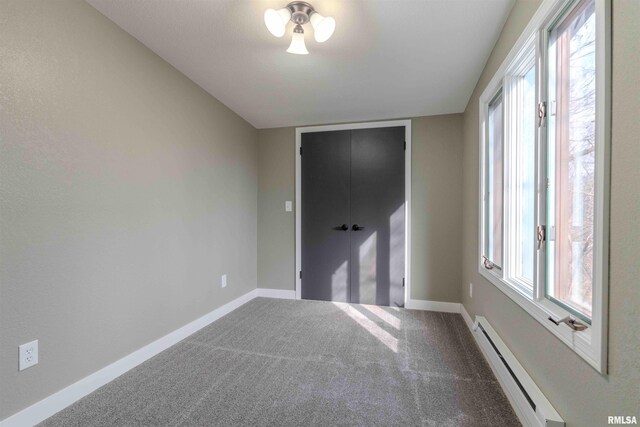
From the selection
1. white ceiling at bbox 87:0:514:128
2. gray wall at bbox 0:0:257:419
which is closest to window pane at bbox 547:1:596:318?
white ceiling at bbox 87:0:514:128

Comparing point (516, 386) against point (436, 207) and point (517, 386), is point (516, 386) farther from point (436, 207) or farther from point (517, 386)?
point (436, 207)

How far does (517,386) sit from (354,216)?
2255 mm

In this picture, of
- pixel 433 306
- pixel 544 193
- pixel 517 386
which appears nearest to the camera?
pixel 544 193

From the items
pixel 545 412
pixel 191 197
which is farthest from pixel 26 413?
pixel 545 412

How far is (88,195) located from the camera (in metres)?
1.70

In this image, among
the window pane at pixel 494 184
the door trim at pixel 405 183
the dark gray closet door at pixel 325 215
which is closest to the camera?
the window pane at pixel 494 184

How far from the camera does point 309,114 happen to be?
3275 millimetres

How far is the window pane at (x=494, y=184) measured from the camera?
2.08 metres

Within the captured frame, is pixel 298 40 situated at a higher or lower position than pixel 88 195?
higher

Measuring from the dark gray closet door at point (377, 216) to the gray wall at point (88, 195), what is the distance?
1.73 meters

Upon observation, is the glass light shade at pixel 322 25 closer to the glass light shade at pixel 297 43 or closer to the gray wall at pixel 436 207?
the glass light shade at pixel 297 43

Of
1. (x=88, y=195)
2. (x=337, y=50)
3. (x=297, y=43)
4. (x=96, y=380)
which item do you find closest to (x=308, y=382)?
(x=96, y=380)

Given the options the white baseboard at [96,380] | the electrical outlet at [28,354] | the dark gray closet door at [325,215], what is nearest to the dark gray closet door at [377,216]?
the dark gray closet door at [325,215]

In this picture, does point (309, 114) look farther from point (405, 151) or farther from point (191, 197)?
point (191, 197)
